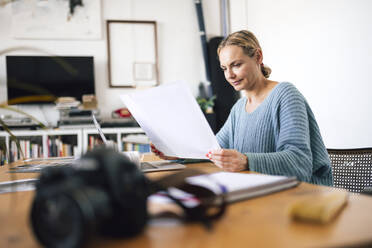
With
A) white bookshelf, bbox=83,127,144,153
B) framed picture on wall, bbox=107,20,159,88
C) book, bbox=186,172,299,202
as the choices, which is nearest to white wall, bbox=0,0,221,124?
framed picture on wall, bbox=107,20,159,88

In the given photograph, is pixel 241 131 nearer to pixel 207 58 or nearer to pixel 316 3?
pixel 316 3

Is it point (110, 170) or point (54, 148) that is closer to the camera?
point (110, 170)

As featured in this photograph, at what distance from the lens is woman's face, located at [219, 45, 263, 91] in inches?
49.4

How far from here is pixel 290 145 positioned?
3.04 ft

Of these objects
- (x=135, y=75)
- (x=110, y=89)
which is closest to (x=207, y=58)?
(x=135, y=75)

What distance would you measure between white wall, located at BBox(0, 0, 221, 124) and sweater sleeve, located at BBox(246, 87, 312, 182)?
2.71 metres

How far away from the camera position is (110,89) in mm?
3549

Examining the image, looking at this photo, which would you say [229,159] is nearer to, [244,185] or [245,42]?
[244,185]

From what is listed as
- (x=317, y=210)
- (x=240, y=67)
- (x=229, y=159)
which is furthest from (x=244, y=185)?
(x=240, y=67)

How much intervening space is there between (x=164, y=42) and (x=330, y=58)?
208 centimetres

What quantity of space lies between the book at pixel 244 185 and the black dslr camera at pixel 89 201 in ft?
0.47

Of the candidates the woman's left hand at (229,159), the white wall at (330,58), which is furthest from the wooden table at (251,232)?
the white wall at (330,58)

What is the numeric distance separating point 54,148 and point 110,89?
0.91 metres

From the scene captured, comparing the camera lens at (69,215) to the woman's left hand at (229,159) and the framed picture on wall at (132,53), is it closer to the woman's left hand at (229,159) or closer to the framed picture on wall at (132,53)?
the woman's left hand at (229,159)
